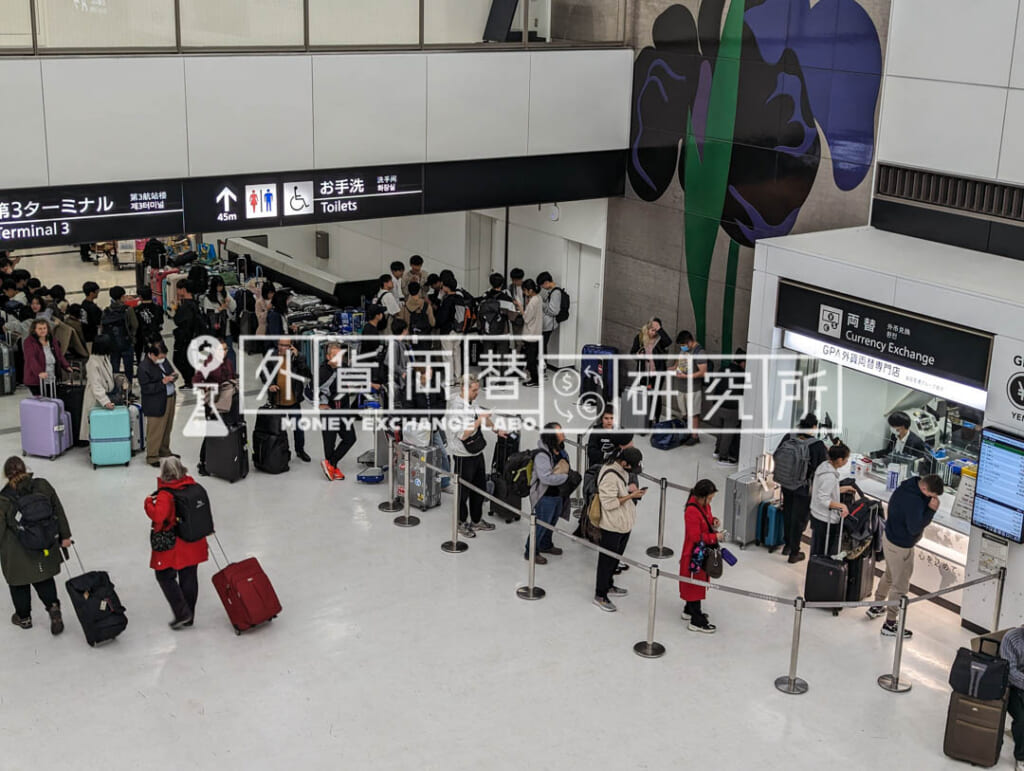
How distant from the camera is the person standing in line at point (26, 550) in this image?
8805mm

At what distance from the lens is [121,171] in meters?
11.7

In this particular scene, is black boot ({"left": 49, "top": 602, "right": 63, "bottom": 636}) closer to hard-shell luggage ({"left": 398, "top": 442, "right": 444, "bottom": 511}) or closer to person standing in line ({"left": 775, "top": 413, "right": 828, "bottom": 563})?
hard-shell luggage ({"left": 398, "top": 442, "right": 444, "bottom": 511})

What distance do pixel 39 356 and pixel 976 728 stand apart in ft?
35.1

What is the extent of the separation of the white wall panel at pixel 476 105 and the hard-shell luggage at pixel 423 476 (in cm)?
380

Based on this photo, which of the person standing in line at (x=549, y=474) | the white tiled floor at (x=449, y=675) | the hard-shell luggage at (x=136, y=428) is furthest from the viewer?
the hard-shell luggage at (x=136, y=428)

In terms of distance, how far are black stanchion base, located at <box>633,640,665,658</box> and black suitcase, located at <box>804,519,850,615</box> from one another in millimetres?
1487

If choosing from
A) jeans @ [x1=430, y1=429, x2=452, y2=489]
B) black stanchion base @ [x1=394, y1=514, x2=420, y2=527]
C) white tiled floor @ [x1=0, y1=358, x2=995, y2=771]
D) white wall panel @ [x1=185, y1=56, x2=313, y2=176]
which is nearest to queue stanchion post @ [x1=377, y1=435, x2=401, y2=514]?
black stanchion base @ [x1=394, y1=514, x2=420, y2=527]

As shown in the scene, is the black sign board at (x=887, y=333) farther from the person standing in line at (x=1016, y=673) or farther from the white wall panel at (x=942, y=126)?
the person standing in line at (x=1016, y=673)

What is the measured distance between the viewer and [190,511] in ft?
29.2

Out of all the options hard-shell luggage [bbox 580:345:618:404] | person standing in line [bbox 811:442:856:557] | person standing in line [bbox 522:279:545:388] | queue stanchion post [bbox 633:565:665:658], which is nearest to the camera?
queue stanchion post [bbox 633:565:665:658]

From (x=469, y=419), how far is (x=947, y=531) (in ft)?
14.6

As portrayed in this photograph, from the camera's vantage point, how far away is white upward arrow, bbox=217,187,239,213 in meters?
12.4

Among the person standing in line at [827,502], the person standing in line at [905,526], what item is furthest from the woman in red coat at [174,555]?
the person standing in line at [905,526]

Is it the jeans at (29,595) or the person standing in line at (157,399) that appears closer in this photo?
the jeans at (29,595)
